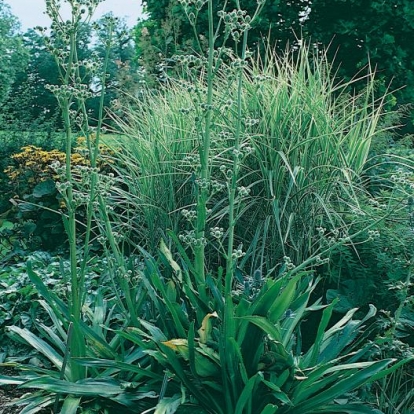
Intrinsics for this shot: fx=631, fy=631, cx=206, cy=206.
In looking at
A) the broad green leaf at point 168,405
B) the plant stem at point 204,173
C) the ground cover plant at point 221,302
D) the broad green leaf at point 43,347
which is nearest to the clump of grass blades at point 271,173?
the ground cover plant at point 221,302

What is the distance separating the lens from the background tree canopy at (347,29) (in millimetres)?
7844

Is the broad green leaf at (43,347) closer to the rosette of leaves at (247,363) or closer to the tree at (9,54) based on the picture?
the rosette of leaves at (247,363)

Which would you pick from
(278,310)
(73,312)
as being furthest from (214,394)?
(73,312)

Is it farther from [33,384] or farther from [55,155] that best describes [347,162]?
[55,155]

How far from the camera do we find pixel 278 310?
260 centimetres

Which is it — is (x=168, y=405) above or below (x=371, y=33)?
below

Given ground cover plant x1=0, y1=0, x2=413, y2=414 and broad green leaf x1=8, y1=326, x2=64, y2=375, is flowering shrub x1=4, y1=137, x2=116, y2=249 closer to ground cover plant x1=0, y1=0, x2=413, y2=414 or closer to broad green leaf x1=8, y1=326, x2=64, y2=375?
ground cover plant x1=0, y1=0, x2=413, y2=414

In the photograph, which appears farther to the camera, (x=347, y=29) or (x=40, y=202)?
(x=347, y=29)

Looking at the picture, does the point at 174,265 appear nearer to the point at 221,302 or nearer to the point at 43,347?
the point at 221,302

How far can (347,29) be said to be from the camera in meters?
7.93

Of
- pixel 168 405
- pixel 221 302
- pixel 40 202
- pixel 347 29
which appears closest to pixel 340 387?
pixel 221 302

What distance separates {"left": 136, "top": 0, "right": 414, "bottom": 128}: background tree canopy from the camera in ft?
25.7

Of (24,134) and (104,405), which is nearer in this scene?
(104,405)

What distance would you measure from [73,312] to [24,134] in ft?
19.7
